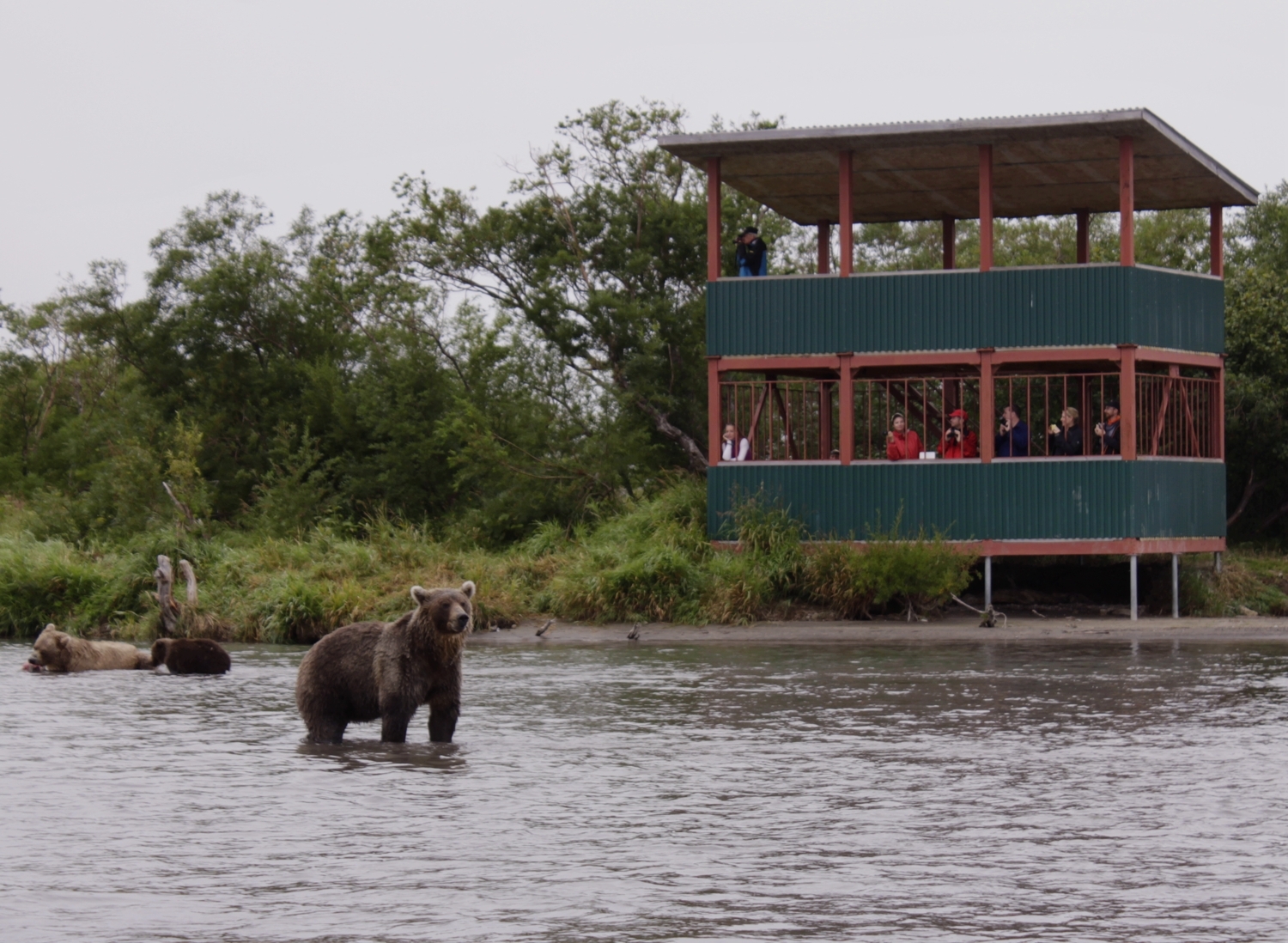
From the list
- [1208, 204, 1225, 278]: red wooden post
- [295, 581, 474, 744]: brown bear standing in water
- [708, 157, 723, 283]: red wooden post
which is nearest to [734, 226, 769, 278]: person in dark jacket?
[708, 157, 723, 283]: red wooden post

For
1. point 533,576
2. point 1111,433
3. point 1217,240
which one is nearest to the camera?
point 1111,433

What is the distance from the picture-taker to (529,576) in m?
30.9

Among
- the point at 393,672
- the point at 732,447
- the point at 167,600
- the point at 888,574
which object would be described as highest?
the point at 732,447

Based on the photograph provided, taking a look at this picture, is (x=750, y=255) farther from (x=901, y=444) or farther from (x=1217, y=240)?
(x=1217, y=240)

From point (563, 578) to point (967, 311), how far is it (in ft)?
26.1

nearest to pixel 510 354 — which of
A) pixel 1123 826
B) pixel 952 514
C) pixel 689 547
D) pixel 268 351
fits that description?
pixel 268 351

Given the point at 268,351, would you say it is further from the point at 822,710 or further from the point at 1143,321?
the point at 822,710

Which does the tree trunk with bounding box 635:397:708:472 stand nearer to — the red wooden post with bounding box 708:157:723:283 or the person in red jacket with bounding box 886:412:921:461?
the red wooden post with bounding box 708:157:723:283

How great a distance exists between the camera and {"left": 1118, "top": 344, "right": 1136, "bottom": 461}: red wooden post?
27188 mm

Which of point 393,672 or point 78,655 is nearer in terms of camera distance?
point 393,672

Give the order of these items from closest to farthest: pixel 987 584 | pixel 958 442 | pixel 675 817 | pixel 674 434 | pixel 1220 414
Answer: pixel 675 817, pixel 987 584, pixel 958 442, pixel 1220 414, pixel 674 434

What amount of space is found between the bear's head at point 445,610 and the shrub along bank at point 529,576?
13.5 metres

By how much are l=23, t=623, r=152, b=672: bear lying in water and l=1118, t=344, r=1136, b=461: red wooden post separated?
15.0 m

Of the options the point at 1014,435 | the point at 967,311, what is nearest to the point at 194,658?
the point at 1014,435
